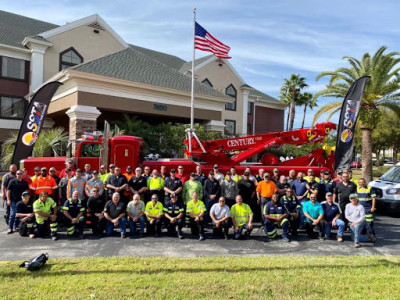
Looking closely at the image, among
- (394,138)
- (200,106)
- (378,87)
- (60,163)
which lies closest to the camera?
(60,163)

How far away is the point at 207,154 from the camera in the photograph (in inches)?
468

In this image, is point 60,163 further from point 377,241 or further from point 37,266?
point 377,241

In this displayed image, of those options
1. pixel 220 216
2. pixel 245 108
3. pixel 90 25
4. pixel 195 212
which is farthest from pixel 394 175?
pixel 90 25

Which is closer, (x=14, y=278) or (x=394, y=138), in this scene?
(x=14, y=278)

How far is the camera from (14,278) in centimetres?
543

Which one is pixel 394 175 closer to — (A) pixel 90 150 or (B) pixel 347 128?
(B) pixel 347 128

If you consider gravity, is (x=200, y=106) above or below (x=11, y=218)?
above

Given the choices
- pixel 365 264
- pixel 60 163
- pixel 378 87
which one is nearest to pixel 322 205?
pixel 365 264

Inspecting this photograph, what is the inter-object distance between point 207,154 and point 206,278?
671cm

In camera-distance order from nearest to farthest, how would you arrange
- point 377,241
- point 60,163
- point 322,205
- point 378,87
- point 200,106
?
point 377,241 < point 322,205 < point 60,163 < point 378,87 < point 200,106

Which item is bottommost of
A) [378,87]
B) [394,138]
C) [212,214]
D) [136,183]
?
[212,214]

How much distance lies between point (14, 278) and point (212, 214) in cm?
479

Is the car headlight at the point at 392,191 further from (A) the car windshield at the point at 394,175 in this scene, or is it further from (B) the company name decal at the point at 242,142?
(B) the company name decal at the point at 242,142

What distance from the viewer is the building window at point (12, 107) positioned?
23359mm
